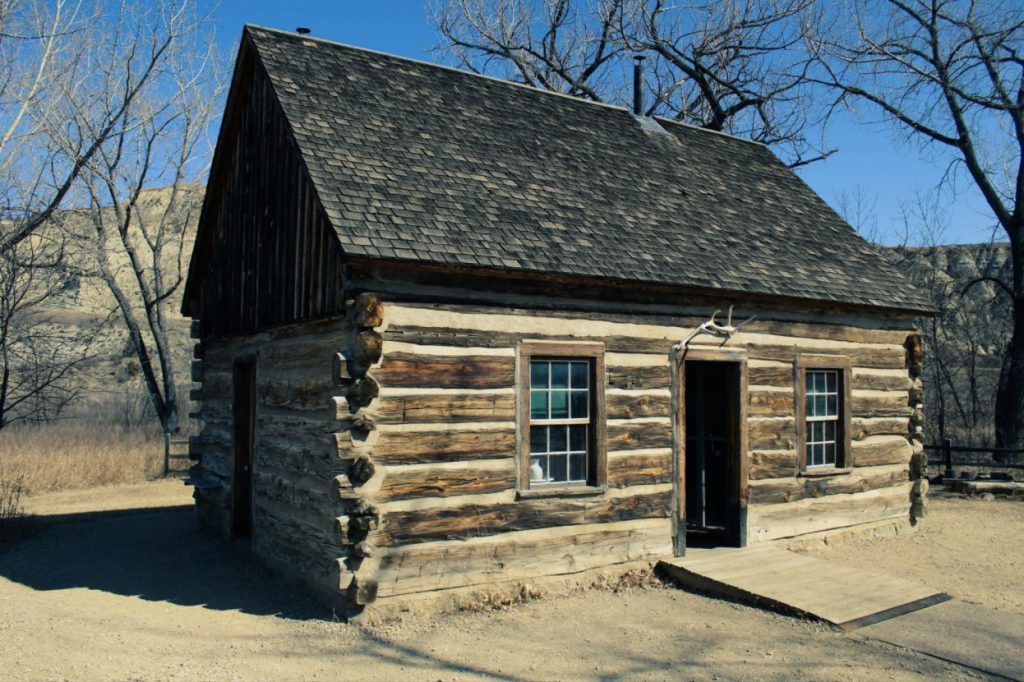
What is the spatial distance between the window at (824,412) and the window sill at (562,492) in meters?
3.45

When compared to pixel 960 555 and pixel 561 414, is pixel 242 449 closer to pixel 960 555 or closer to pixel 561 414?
pixel 561 414

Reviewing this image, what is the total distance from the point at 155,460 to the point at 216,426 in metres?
9.10

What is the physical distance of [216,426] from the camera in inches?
470

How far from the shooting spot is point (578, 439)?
8.98 m

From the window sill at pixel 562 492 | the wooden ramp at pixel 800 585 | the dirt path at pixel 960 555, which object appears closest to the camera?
the wooden ramp at pixel 800 585

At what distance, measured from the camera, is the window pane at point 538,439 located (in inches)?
341

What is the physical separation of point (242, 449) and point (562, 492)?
476 centimetres

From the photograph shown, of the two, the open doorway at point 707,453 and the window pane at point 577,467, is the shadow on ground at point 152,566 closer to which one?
the window pane at point 577,467

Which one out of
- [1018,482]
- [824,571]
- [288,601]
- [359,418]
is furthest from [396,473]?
[1018,482]

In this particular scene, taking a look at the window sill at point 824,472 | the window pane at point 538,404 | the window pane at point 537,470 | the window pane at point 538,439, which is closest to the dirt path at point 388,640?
the window pane at point 537,470

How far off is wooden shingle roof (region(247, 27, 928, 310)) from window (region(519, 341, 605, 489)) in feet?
2.93

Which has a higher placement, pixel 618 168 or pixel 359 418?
pixel 618 168

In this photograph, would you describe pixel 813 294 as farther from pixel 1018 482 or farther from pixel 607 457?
pixel 1018 482

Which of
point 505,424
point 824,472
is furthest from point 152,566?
point 824,472
